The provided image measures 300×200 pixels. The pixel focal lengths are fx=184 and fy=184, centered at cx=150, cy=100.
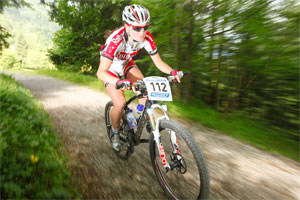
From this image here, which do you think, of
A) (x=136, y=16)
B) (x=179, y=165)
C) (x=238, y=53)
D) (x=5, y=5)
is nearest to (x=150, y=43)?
(x=136, y=16)

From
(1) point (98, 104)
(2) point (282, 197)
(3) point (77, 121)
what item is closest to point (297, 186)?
(2) point (282, 197)

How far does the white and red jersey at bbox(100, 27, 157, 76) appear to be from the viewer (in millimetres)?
2490

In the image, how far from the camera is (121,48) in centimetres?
268

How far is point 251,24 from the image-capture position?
4.21 m

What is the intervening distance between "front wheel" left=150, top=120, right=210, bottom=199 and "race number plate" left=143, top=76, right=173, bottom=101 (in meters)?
0.29

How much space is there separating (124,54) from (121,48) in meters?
0.19

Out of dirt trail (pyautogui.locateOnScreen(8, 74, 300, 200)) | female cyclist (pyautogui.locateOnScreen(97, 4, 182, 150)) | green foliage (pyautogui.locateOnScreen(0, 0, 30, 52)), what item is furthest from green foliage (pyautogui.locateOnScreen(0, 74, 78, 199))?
green foliage (pyautogui.locateOnScreen(0, 0, 30, 52))

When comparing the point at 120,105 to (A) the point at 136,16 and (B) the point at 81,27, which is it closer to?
(A) the point at 136,16

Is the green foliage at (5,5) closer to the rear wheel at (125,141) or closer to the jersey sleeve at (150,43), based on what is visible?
the jersey sleeve at (150,43)

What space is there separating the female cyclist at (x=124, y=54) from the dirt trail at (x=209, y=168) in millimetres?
472

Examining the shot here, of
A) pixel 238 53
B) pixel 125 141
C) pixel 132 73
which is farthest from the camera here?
pixel 238 53

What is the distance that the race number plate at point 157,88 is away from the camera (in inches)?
82.8

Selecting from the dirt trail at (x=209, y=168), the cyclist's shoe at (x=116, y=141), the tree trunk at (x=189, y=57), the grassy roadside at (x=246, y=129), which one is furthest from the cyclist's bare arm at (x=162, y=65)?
the tree trunk at (x=189, y=57)

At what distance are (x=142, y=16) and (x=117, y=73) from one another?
3.64 feet
